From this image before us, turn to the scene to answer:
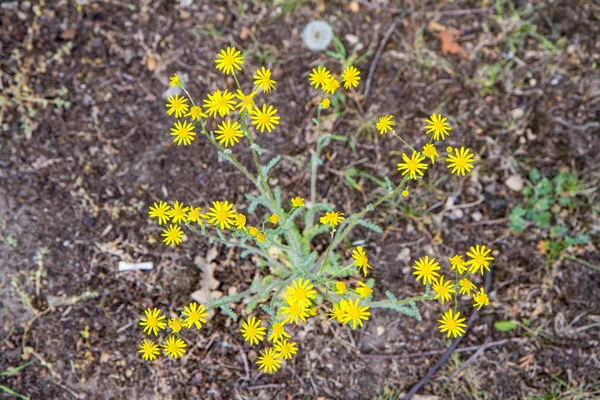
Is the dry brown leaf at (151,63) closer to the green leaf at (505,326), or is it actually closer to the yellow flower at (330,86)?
the yellow flower at (330,86)

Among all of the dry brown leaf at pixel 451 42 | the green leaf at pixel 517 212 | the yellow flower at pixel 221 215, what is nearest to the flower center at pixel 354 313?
the yellow flower at pixel 221 215

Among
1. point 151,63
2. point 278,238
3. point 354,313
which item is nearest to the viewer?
point 354,313

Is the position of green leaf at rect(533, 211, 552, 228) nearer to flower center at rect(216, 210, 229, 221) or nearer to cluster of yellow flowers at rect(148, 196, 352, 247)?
cluster of yellow flowers at rect(148, 196, 352, 247)

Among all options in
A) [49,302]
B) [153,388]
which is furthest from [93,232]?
[153,388]

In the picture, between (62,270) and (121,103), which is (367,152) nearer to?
(121,103)

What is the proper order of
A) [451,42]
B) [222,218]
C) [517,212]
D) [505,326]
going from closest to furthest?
[222,218] → [505,326] → [517,212] → [451,42]

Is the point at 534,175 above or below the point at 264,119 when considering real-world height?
below

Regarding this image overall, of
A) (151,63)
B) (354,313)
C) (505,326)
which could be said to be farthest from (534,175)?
(151,63)

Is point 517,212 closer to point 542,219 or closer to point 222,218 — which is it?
point 542,219
